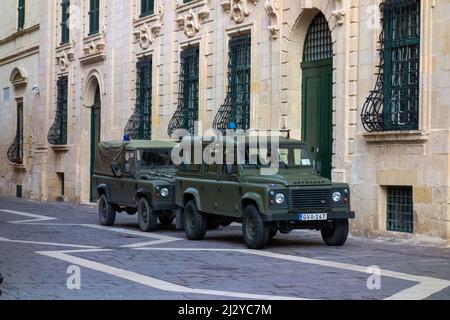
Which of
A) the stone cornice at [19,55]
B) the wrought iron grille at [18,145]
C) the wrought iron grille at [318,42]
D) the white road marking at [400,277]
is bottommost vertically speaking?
the white road marking at [400,277]

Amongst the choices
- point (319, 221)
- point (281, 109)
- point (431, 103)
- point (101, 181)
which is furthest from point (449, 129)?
point (101, 181)

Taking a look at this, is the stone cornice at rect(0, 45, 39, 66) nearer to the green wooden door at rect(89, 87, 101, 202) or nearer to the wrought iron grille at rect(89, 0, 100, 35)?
the wrought iron grille at rect(89, 0, 100, 35)

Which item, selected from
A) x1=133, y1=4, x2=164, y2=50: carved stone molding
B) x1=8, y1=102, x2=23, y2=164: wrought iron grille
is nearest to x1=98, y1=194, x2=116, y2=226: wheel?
x1=133, y1=4, x2=164, y2=50: carved stone molding

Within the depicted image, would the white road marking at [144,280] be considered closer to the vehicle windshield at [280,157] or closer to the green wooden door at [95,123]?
the vehicle windshield at [280,157]

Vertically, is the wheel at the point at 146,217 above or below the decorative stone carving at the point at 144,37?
below

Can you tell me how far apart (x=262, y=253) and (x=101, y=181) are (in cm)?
848

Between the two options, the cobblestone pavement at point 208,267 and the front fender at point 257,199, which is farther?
the front fender at point 257,199

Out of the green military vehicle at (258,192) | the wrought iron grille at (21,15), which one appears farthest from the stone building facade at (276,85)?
the wrought iron grille at (21,15)

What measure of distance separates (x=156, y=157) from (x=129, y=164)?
0.66 m

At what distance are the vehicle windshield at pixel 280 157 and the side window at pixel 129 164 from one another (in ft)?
16.6

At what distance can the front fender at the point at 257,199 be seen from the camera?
15511 mm

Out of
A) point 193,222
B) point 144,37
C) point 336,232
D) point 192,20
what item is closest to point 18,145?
point 144,37

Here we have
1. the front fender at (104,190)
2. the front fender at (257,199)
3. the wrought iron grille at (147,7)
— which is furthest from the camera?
the wrought iron grille at (147,7)

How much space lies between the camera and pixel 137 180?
2066 cm
